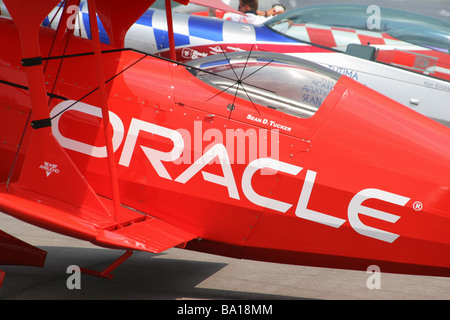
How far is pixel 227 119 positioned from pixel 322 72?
83 cm

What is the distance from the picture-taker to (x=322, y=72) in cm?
447

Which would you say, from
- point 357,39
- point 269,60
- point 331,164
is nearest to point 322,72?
point 269,60

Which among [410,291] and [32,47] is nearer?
[32,47]

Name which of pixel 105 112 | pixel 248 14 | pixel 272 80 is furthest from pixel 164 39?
pixel 105 112

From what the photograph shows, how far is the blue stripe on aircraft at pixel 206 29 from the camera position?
8.85 metres

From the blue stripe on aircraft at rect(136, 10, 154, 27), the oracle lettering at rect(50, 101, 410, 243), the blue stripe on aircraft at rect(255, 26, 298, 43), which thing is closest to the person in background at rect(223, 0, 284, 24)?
the blue stripe on aircraft at rect(255, 26, 298, 43)

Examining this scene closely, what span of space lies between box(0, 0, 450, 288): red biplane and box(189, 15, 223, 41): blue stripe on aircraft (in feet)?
14.3

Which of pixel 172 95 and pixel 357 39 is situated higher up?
pixel 357 39

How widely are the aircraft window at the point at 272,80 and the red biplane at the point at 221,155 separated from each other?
1cm

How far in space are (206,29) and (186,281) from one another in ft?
15.7

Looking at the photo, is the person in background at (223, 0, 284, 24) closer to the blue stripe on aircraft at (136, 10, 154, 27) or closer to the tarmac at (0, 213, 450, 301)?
the blue stripe on aircraft at (136, 10, 154, 27)

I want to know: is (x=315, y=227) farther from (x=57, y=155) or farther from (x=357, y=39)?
(x=357, y=39)

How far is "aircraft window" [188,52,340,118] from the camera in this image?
428cm

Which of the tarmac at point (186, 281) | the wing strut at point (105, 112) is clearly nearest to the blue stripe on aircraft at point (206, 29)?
the tarmac at point (186, 281)
